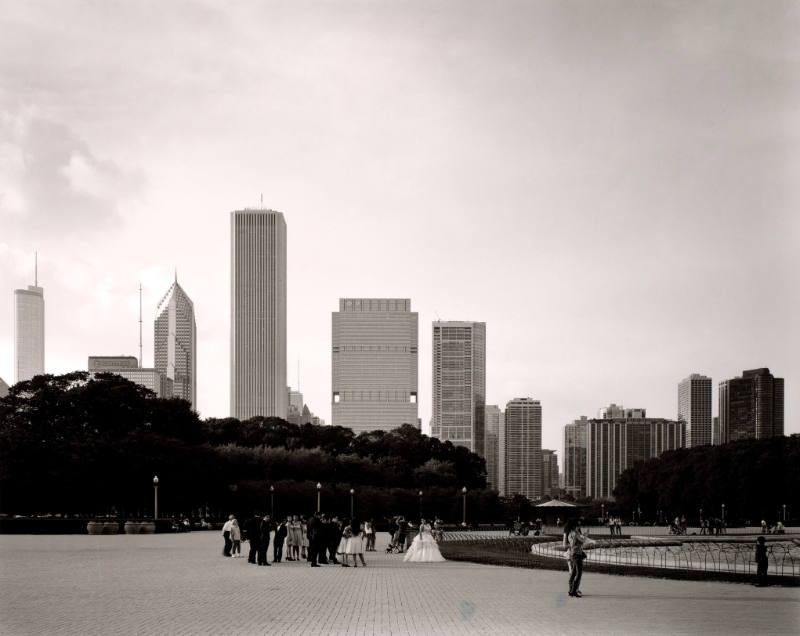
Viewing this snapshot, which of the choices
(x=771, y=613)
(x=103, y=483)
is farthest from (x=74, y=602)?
(x=103, y=483)

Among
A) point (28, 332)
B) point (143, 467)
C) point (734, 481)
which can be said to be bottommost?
point (734, 481)

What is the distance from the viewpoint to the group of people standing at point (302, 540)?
33125 millimetres

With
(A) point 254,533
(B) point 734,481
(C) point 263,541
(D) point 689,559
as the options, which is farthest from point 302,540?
(B) point 734,481

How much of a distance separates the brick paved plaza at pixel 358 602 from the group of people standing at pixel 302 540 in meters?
0.92

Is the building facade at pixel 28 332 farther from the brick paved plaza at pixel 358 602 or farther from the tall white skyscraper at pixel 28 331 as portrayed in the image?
the brick paved plaza at pixel 358 602

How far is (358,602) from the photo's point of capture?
2164 centimetres

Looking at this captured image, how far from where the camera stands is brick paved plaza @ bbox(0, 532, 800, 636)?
17.5 m

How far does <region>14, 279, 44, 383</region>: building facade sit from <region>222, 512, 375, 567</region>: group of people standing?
1005cm

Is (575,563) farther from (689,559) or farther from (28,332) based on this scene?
(28,332)

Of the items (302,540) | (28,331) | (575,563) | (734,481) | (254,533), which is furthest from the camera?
(734,481)

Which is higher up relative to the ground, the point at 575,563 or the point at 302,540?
the point at 575,563

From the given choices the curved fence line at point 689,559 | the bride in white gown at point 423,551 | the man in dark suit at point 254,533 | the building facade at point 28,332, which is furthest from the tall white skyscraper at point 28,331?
the curved fence line at point 689,559

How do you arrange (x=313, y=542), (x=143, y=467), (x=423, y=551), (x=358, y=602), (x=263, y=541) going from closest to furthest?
1. (x=358, y=602)
2. (x=263, y=541)
3. (x=313, y=542)
4. (x=423, y=551)
5. (x=143, y=467)

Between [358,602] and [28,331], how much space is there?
4088cm
